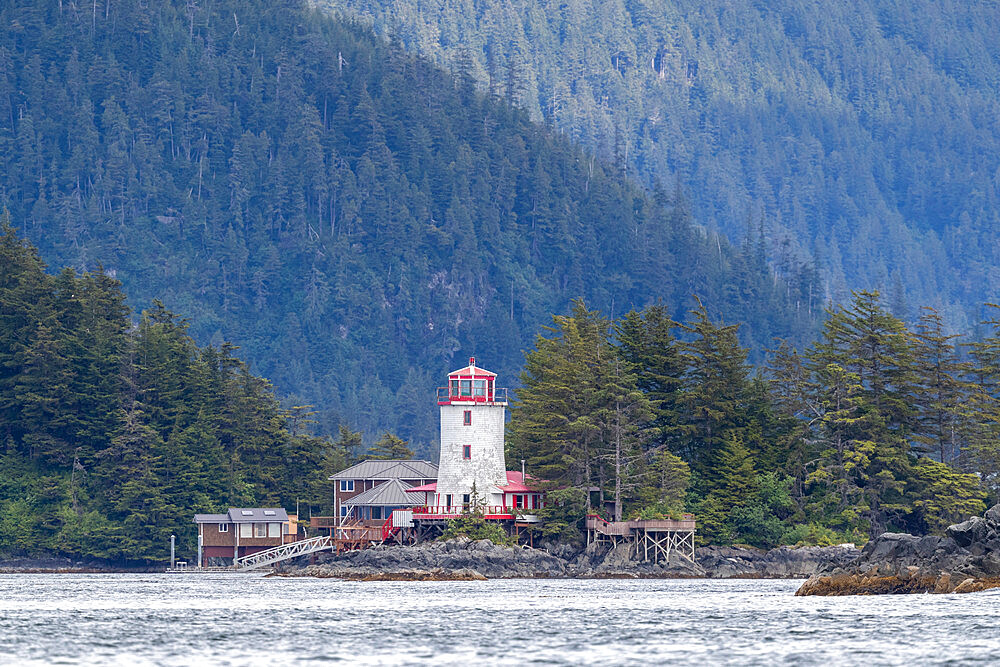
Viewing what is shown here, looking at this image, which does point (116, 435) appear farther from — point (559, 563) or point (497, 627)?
point (497, 627)

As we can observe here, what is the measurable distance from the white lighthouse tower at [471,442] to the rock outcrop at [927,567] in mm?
29580

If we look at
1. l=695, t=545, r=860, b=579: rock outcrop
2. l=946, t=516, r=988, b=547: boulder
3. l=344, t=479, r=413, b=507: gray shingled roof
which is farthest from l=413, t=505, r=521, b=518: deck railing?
l=946, t=516, r=988, b=547: boulder

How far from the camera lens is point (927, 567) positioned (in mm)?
67562

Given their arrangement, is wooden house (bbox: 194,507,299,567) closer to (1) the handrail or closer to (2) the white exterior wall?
(1) the handrail

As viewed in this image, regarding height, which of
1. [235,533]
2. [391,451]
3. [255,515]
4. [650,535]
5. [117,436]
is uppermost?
[117,436]

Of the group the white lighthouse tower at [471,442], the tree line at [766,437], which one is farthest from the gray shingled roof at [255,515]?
the white lighthouse tower at [471,442]

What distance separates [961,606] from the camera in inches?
2313

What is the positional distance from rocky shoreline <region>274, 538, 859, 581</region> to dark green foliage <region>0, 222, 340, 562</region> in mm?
23333

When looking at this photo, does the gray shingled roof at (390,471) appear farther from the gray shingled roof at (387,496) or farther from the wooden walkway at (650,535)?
the wooden walkway at (650,535)

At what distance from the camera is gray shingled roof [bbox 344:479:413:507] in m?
104

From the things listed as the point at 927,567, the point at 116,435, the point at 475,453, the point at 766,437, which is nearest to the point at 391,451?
the point at 116,435

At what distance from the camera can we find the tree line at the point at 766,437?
96.3 meters

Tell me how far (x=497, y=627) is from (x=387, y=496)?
4925 cm

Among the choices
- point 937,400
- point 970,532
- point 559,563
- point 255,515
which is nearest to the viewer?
point 970,532
